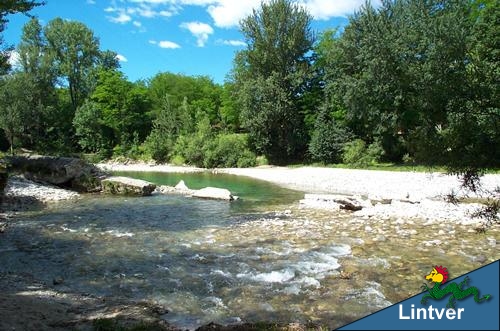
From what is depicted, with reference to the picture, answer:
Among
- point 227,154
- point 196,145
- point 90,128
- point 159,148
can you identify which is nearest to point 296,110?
point 227,154

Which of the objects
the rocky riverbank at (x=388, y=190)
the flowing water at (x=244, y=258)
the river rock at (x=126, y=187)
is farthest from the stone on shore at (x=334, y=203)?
the river rock at (x=126, y=187)

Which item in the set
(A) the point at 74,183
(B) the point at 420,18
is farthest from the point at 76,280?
(B) the point at 420,18

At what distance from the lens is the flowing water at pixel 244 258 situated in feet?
24.7

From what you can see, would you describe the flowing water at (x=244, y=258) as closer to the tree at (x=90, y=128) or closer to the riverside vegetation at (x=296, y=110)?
the riverside vegetation at (x=296, y=110)

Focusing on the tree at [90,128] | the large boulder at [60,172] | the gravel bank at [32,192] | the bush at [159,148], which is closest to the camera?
the gravel bank at [32,192]

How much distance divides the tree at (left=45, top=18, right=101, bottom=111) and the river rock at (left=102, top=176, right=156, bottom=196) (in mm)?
46475

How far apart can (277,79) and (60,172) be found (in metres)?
27.5

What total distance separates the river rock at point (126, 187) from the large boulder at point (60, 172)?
2.30ft

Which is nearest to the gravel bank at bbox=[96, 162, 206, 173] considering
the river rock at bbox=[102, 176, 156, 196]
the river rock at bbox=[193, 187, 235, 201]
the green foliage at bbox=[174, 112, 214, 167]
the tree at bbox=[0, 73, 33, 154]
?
the green foliage at bbox=[174, 112, 214, 167]

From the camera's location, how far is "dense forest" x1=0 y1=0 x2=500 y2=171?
15.6 ft

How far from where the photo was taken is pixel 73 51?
211 feet

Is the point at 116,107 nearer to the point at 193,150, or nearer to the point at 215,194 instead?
the point at 193,150

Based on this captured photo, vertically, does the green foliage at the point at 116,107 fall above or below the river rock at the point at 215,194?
above

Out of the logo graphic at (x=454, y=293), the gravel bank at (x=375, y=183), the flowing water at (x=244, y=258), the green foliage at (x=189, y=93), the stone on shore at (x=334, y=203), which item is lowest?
the flowing water at (x=244, y=258)
